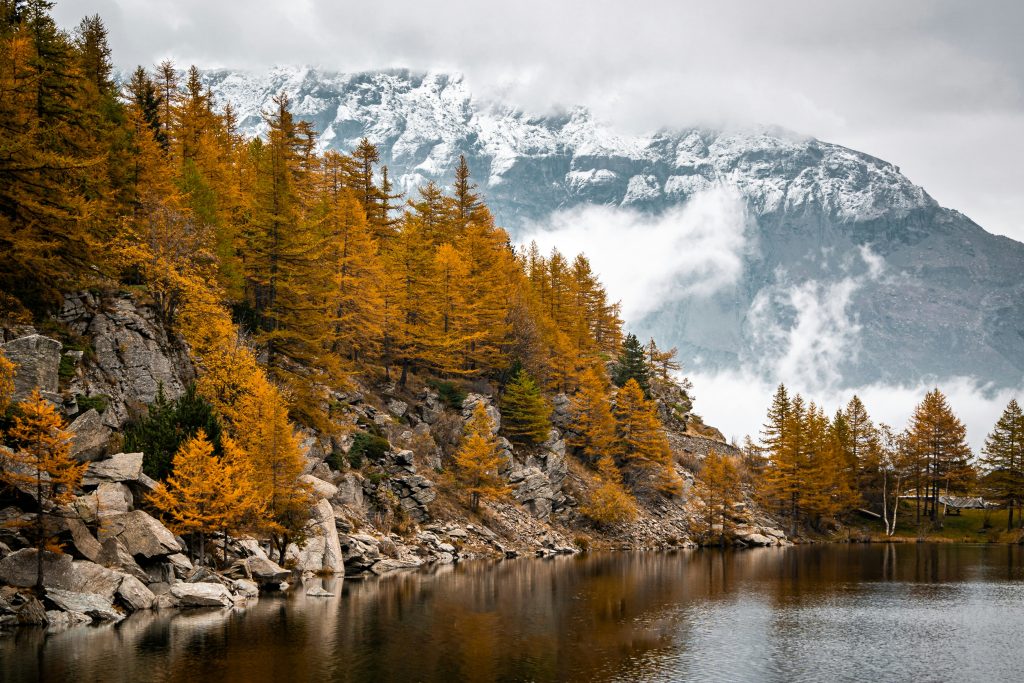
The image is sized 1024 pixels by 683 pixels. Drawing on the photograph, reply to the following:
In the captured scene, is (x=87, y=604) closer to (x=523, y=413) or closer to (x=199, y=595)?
(x=199, y=595)

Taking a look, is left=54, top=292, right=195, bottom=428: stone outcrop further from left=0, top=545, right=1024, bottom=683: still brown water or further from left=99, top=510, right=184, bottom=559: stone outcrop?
left=0, top=545, right=1024, bottom=683: still brown water

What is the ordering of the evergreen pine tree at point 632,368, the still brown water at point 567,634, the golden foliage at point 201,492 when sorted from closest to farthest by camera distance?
the still brown water at point 567,634
the golden foliage at point 201,492
the evergreen pine tree at point 632,368

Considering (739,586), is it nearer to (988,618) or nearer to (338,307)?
(988,618)

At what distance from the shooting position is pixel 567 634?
40.5 m

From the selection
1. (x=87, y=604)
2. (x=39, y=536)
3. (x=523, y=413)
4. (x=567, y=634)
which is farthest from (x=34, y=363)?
(x=523, y=413)

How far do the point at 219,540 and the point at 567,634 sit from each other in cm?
2458

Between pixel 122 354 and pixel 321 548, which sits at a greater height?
pixel 122 354

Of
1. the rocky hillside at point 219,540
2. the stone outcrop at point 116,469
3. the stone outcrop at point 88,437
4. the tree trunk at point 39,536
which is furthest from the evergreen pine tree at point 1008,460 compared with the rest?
the tree trunk at point 39,536

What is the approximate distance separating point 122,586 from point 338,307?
1622 inches

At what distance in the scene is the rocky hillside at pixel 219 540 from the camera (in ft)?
128

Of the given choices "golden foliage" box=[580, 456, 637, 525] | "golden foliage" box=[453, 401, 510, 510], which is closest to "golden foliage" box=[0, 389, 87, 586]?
"golden foliage" box=[453, 401, 510, 510]

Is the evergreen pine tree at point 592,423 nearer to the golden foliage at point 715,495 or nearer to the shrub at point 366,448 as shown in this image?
the golden foliage at point 715,495

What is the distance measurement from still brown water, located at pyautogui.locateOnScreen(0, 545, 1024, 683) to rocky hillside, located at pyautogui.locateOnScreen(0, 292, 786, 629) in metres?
2.75

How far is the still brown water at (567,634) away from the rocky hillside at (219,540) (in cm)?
275
